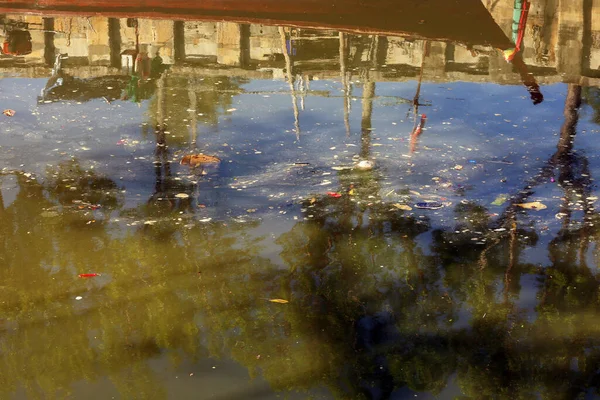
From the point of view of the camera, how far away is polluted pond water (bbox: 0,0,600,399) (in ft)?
14.2

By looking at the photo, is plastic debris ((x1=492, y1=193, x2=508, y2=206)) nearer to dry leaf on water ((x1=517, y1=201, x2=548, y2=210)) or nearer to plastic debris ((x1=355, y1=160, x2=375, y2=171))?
dry leaf on water ((x1=517, y1=201, x2=548, y2=210))

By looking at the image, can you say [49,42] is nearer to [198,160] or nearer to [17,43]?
[17,43]

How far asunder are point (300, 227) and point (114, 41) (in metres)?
7.87

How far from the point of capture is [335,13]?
1320 centimetres

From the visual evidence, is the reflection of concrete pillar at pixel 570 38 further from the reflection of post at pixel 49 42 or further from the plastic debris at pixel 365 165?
the reflection of post at pixel 49 42

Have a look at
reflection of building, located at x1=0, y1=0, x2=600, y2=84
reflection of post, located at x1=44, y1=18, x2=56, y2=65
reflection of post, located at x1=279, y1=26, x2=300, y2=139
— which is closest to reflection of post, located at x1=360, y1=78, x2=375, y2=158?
reflection of building, located at x1=0, y1=0, x2=600, y2=84

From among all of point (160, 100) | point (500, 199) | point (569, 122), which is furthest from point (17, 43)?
point (500, 199)

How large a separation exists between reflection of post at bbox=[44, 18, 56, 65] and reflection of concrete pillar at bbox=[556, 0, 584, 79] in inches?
304

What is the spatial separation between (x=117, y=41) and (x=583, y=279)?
31.2ft

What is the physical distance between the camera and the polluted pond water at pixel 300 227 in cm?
432

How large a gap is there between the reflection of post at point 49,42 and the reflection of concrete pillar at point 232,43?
8.48 ft

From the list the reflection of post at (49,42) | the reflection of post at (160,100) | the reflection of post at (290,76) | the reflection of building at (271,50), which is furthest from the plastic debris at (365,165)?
the reflection of post at (49,42)

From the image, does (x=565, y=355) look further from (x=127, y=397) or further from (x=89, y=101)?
(x=89, y=101)

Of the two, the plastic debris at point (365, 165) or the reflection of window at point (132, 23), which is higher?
the reflection of window at point (132, 23)
